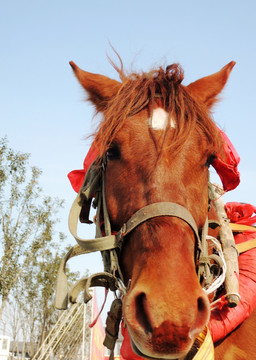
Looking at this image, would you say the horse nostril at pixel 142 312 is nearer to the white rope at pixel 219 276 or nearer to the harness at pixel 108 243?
the harness at pixel 108 243

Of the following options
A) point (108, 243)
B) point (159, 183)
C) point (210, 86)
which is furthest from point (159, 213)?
point (210, 86)

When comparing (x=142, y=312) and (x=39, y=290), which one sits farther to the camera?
(x=39, y=290)

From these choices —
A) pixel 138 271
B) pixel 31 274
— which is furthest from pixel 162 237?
pixel 31 274

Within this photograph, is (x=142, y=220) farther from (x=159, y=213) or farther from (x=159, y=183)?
(x=159, y=183)

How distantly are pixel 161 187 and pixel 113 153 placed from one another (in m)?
0.53

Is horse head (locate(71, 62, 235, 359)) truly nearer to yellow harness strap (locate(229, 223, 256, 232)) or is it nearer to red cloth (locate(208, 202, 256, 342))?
red cloth (locate(208, 202, 256, 342))

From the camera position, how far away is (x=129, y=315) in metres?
1.87

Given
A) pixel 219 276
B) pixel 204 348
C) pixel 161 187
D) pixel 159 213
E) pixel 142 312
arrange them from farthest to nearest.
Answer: pixel 219 276 → pixel 204 348 → pixel 161 187 → pixel 159 213 → pixel 142 312

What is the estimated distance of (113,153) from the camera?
268 cm

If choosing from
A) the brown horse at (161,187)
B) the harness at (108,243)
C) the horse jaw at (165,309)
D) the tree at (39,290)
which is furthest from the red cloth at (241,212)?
the tree at (39,290)

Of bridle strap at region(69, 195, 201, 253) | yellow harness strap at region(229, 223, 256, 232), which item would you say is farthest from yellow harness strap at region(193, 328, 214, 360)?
yellow harness strap at region(229, 223, 256, 232)

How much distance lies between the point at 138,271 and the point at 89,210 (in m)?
1.27

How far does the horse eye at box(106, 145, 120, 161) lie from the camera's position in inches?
104

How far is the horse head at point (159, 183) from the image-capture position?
1816mm
